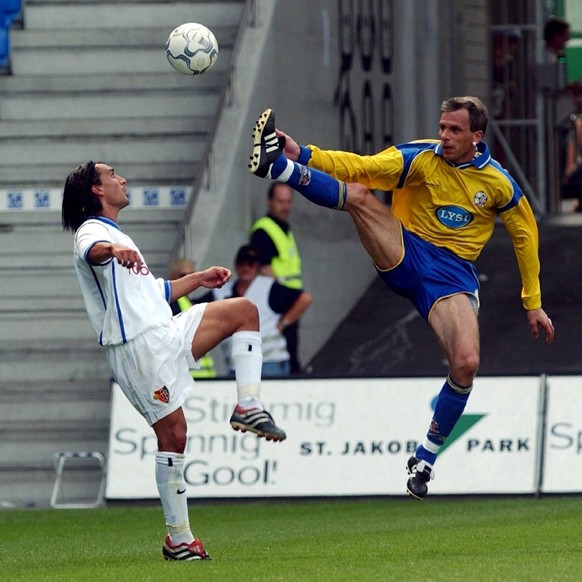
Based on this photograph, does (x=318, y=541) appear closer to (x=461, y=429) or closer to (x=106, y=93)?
(x=461, y=429)

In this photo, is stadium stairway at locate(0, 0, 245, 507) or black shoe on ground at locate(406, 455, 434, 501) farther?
stadium stairway at locate(0, 0, 245, 507)

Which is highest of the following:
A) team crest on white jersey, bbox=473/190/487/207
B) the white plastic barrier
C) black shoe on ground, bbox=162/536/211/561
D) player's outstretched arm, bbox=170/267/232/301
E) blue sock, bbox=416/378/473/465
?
team crest on white jersey, bbox=473/190/487/207

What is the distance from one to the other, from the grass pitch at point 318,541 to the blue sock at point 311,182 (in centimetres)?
201

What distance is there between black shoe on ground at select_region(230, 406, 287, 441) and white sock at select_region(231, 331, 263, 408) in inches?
6.4

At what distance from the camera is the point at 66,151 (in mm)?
18016

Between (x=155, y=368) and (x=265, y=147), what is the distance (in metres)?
1.45

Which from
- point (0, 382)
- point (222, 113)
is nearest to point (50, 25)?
point (222, 113)

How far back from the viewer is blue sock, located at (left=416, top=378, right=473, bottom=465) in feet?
33.9

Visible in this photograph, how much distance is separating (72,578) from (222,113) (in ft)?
29.6

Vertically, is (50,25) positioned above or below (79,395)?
above

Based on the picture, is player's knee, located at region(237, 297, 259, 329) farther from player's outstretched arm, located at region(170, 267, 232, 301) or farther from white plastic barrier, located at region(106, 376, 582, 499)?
white plastic barrier, located at region(106, 376, 582, 499)

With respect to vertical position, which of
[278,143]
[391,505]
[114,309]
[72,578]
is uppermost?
[278,143]

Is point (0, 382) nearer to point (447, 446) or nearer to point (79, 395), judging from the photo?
point (79, 395)

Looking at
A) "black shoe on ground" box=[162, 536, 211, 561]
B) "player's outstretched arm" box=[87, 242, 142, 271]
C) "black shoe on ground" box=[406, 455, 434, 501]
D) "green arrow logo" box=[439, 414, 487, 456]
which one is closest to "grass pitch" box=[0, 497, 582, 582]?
"black shoe on ground" box=[162, 536, 211, 561]
